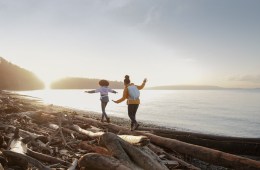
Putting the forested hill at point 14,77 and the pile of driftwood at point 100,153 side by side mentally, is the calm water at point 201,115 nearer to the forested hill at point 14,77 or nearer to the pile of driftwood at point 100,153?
the pile of driftwood at point 100,153

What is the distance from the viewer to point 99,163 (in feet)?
15.6

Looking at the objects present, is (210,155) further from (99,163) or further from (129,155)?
(99,163)

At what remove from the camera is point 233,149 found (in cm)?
1020

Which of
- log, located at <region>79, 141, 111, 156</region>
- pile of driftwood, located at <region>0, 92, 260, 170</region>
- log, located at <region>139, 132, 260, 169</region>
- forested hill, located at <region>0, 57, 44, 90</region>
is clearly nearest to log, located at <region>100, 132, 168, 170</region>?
pile of driftwood, located at <region>0, 92, 260, 170</region>

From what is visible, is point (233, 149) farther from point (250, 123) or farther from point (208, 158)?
point (250, 123)

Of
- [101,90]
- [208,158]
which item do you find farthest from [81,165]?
[101,90]

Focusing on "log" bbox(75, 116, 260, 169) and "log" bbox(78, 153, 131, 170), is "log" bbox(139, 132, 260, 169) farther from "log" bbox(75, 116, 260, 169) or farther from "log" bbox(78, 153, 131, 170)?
"log" bbox(78, 153, 131, 170)

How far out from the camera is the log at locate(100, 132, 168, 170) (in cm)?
509

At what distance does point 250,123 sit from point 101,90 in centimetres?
2933

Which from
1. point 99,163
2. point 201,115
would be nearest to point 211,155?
point 99,163

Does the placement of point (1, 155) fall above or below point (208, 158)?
above

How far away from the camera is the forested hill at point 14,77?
105m

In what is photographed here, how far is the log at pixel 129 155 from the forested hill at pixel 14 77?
102336 mm

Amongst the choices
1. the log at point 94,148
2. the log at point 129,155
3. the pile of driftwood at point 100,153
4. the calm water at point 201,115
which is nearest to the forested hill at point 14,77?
the calm water at point 201,115
